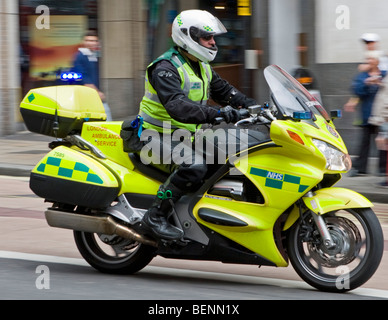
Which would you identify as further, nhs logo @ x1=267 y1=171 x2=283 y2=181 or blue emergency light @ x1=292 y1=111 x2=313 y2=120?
nhs logo @ x1=267 y1=171 x2=283 y2=181

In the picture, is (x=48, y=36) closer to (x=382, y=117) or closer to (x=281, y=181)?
(x=382, y=117)

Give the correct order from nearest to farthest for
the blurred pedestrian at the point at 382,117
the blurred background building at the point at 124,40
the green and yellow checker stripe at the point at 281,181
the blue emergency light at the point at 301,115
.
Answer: the blue emergency light at the point at 301,115, the green and yellow checker stripe at the point at 281,181, the blurred pedestrian at the point at 382,117, the blurred background building at the point at 124,40

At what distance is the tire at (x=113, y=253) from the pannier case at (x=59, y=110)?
0.80m

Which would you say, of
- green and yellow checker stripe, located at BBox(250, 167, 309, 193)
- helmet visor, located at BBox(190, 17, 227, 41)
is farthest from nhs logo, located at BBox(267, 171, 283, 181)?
helmet visor, located at BBox(190, 17, 227, 41)

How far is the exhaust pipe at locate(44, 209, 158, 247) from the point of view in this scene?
19.8 feet

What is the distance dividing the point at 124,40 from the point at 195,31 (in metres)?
10.4

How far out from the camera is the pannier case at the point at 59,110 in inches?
249

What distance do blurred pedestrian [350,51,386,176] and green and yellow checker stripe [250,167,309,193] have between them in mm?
5736

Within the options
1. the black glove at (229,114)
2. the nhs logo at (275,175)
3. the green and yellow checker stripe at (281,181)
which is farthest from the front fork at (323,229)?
the black glove at (229,114)

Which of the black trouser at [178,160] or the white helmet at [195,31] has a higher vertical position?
the white helmet at [195,31]

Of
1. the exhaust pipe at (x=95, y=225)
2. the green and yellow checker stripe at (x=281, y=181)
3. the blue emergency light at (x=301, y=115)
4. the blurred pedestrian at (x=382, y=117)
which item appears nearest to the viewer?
the blue emergency light at (x=301, y=115)

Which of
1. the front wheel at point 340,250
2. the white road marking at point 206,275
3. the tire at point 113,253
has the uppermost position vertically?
the front wheel at point 340,250

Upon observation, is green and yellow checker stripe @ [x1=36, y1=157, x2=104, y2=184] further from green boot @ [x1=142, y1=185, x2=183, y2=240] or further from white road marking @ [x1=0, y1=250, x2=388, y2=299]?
white road marking @ [x1=0, y1=250, x2=388, y2=299]

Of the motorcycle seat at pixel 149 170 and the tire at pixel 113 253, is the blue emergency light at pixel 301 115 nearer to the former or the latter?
the motorcycle seat at pixel 149 170
